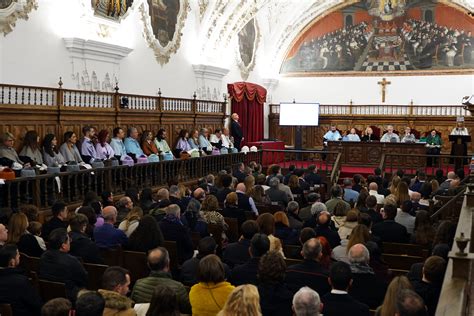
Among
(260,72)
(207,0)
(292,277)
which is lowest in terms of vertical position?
(292,277)

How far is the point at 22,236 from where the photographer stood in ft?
18.2

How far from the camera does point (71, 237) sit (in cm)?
556

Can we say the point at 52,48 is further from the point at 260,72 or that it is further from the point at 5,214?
the point at 260,72

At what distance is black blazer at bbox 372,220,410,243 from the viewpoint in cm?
682

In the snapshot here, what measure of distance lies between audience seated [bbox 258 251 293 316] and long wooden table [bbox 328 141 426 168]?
13.2 m

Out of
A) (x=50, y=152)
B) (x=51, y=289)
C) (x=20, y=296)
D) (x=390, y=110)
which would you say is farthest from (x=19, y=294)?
(x=390, y=110)

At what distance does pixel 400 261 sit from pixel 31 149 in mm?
6840

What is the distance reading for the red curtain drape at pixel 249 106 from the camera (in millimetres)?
19922

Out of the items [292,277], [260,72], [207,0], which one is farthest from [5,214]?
[260,72]

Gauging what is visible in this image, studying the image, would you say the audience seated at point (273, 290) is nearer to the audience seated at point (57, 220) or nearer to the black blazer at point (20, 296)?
the black blazer at point (20, 296)

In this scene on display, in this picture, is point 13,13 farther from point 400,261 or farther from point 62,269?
point 400,261

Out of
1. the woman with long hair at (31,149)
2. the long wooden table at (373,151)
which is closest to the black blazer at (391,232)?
the woman with long hair at (31,149)

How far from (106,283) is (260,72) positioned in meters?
18.9

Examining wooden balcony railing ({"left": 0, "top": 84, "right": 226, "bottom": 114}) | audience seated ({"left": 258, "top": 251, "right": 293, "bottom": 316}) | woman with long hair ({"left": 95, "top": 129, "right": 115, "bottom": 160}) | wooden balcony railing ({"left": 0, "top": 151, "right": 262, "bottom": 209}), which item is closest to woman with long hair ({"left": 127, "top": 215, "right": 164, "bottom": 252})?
audience seated ({"left": 258, "top": 251, "right": 293, "bottom": 316})
